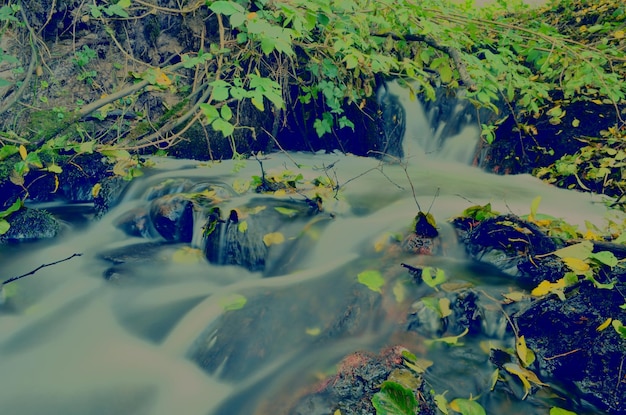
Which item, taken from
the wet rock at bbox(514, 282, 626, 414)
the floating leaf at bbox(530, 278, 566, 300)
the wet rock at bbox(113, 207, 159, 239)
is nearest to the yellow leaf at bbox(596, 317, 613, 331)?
the wet rock at bbox(514, 282, 626, 414)

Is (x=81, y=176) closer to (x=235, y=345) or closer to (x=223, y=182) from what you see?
(x=223, y=182)

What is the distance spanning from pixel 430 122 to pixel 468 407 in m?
4.49

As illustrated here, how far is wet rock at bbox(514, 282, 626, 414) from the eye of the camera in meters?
1.76

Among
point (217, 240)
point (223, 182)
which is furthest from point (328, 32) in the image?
point (217, 240)

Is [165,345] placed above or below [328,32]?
below

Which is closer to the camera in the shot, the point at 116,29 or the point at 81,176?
the point at 81,176

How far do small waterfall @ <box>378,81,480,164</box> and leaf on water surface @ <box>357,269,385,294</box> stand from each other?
10.3 ft

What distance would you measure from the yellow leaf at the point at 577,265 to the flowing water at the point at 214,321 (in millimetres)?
350

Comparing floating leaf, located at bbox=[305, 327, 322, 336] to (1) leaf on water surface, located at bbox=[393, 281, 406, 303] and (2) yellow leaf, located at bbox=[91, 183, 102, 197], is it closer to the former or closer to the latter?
(1) leaf on water surface, located at bbox=[393, 281, 406, 303]

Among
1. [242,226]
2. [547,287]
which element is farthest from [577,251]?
[242,226]

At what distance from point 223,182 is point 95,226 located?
1.23 meters

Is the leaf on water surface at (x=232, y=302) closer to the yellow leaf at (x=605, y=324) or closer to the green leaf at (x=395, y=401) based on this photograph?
the green leaf at (x=395, y=401)

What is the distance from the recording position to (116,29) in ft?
14.5

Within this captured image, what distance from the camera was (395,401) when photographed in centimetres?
135
